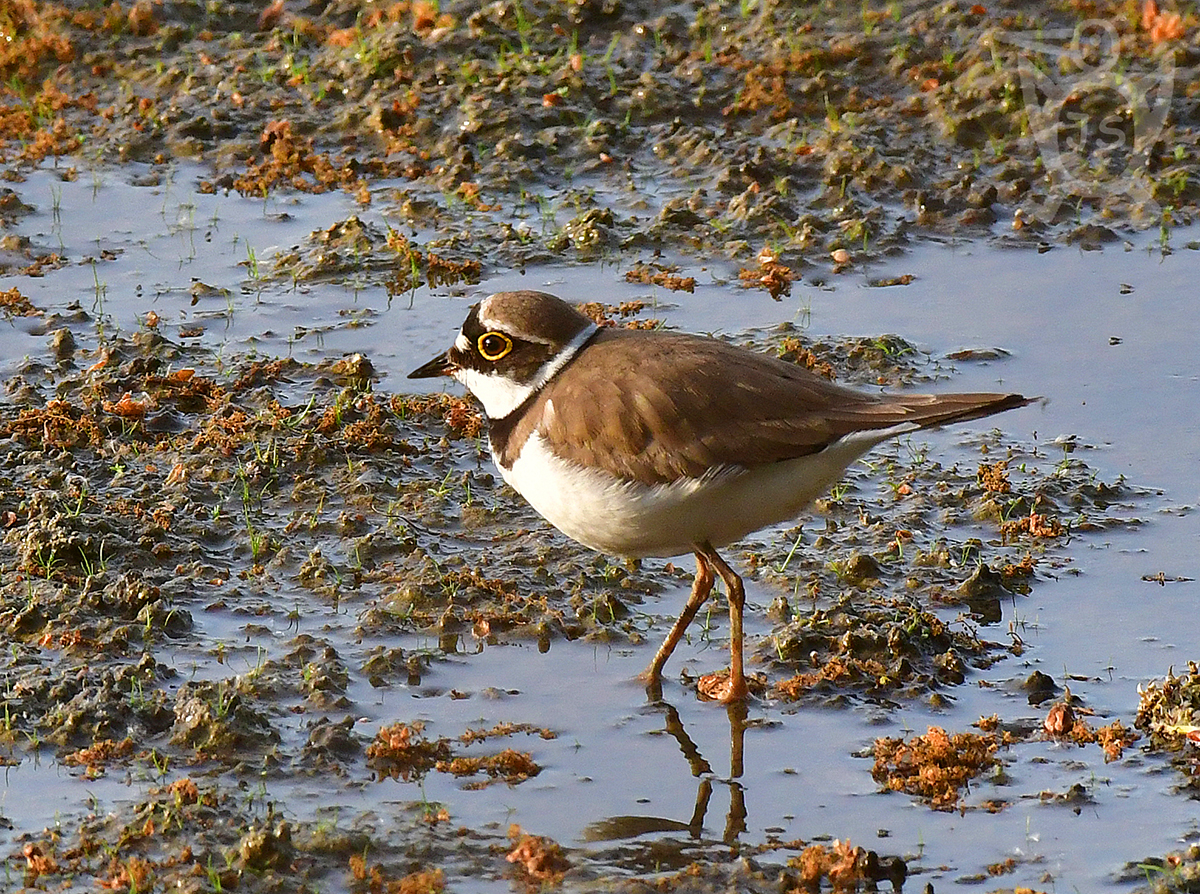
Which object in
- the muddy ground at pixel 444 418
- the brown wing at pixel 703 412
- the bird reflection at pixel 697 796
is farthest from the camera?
the brown wing at pixel 703 412

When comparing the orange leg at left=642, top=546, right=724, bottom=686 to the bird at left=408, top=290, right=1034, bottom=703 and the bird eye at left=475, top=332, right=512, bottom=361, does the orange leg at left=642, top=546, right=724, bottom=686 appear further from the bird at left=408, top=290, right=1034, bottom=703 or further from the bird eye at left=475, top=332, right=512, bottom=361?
the bird eye at left=475, top=332, right=512, bottom=361

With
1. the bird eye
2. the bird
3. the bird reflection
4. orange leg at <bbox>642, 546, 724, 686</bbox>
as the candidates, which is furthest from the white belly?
the bird reflection

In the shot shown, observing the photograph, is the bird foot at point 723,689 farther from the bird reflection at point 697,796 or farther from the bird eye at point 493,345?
the bird eye at point 493,345

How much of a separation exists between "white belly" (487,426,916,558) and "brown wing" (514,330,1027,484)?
4 cm

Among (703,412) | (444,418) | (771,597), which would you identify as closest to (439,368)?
(703,412)

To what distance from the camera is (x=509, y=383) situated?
6.63 meters

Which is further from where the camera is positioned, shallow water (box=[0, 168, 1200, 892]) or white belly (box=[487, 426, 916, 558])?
white belly (box=[487, 426, 916, 558])

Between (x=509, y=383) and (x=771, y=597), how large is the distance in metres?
1.47

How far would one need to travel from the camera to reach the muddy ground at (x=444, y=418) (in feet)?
19.3

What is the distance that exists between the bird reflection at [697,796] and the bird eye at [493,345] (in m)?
1.44

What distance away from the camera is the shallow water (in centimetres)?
563

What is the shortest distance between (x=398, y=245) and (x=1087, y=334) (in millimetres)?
3886

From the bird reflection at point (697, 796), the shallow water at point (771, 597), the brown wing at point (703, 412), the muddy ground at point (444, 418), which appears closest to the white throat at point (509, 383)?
the brown wing at point (703, 412)

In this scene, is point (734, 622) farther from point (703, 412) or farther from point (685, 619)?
point (703, 412)
